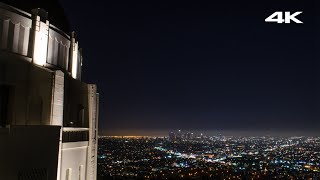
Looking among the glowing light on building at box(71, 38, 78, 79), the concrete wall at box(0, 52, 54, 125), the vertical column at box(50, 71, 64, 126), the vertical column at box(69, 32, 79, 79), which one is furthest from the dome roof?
the vertical column at box(50, 71, 64, 126)

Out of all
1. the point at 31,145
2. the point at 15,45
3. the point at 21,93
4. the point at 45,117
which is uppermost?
the point at 15,45

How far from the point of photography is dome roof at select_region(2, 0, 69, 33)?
13840mm

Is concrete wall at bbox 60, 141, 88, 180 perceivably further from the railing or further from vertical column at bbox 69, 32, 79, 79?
vertical column at bbox 69, 32, 79, 79

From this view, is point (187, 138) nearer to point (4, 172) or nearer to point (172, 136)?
point (172, 136)

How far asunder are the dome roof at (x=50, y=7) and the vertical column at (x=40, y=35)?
0.54m

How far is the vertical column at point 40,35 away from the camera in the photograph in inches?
543

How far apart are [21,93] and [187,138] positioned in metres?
142

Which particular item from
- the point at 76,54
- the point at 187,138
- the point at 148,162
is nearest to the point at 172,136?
the point at 187,138

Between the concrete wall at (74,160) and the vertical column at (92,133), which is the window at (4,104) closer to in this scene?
the concrete wall at (74,160)

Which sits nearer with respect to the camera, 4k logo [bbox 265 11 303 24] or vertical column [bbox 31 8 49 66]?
vertical column [bbox 31 8 49 66]

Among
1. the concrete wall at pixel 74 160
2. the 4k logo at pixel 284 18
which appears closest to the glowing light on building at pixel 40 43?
the concrete wall at pixel 74 160

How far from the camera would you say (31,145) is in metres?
10.3

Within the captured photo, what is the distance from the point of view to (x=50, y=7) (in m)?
16.3

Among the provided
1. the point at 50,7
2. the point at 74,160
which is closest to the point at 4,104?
the point at 74,160
